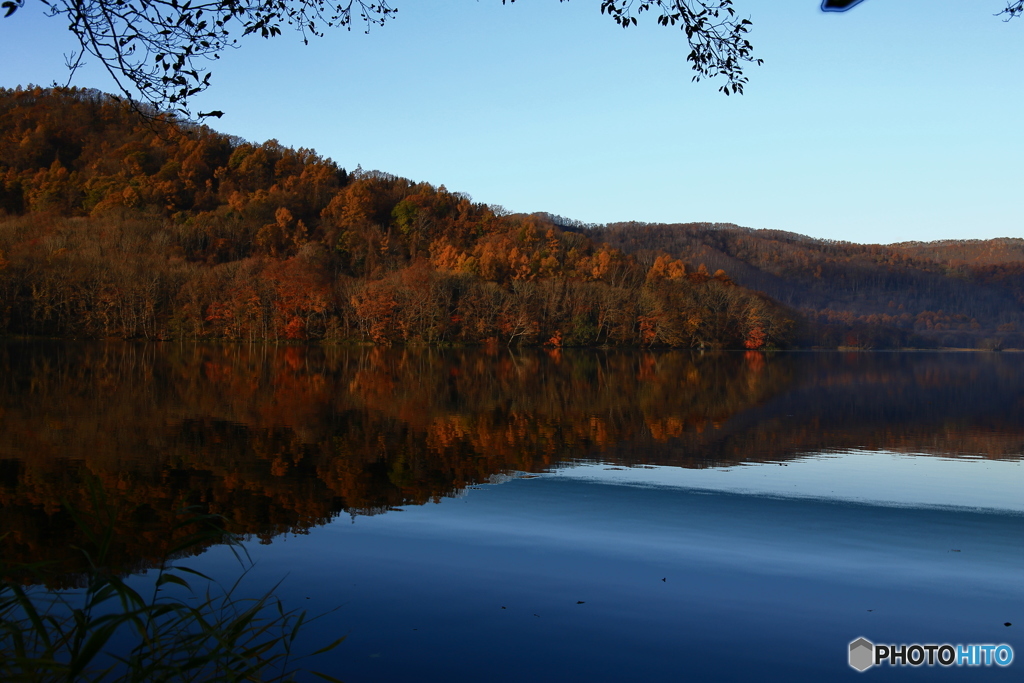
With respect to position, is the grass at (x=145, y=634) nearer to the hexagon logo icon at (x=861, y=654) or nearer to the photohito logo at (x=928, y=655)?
the hexagon logo icon at (x=861, y=654)

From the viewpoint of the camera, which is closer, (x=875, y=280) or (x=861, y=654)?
(x=861, y=654)

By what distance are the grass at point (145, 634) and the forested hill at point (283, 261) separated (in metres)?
72.6

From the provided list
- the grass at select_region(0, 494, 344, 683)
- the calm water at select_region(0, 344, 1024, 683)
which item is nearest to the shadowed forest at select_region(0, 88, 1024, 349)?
the calm water at select_region(0, 344, 1024, 683)

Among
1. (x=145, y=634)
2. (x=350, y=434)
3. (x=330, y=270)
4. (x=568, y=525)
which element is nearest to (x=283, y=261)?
(x=330, y=270)

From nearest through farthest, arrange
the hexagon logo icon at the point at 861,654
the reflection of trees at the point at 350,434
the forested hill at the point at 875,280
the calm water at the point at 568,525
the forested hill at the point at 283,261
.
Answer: the hexagon logo icon at the point at 861,654 < the calm water at the point at 568,525 < the reflection of trees at the point at 350,434 < the forested hill at the point at 283,261 < the forested hill at the point at 875,280

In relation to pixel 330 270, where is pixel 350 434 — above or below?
below

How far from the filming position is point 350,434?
15445 millimetres

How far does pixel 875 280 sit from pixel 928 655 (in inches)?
7098

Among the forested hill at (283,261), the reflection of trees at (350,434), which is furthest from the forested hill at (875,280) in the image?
the reflection of trees at (350,434)

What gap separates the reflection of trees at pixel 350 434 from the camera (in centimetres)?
938

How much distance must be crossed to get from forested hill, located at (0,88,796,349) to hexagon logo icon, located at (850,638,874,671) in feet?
247

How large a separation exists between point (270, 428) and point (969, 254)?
20798cm

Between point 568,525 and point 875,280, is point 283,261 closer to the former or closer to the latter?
point 568,525

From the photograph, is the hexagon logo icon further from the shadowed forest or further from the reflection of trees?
the shadowed forest
